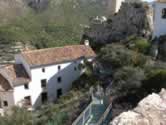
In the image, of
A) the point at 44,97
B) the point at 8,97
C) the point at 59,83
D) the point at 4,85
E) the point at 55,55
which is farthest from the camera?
the point at 55,55

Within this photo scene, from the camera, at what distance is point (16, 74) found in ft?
89.9

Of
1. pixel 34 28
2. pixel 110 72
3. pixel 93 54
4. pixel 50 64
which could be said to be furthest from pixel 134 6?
pixel 34 28

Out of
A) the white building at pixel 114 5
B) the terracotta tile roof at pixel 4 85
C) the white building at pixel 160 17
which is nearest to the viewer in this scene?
the white building at pixel 160 17

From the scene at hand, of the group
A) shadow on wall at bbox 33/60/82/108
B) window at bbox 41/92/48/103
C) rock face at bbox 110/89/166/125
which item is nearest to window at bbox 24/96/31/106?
shadow on wall at bbox 33/60/82/108

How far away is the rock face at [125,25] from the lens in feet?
92.0

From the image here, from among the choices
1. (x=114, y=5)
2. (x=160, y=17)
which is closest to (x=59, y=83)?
(x=160, y=17)

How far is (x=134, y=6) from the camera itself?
29.0 meters

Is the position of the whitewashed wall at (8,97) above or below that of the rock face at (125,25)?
below

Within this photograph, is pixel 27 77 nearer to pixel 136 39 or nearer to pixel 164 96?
pixel 136 39

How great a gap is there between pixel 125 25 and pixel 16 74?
38.7 ft

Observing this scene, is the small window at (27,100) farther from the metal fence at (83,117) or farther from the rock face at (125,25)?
the metal fence at (83,117)

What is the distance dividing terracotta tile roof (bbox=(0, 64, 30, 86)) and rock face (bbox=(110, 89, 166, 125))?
18.7 m

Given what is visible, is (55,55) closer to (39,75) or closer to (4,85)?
(39,75)

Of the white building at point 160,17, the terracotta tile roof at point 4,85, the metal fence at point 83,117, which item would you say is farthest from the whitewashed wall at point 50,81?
the metal fence at point 83,117
